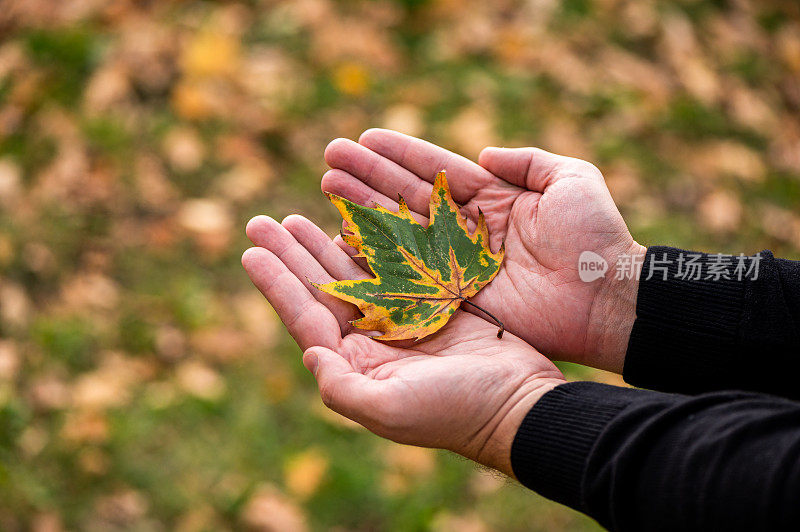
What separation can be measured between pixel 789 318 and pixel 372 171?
110cm

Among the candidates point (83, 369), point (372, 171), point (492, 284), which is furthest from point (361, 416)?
point (83, 369)

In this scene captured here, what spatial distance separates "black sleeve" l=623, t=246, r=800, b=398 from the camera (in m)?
1.57

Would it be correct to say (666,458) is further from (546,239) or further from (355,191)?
(355,191)

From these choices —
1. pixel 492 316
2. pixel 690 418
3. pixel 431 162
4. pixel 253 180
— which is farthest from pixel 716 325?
pixel 253 180

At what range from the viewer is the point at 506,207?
1.91 meters

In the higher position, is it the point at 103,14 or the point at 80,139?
the point at 103,14

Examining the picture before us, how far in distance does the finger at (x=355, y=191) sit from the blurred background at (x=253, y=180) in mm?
770

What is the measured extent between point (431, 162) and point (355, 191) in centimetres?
23

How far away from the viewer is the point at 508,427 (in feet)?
4.81

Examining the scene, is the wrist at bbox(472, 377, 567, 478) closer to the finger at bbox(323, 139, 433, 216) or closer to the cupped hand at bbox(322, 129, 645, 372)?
the cupped hand at bbox(322, 129, 645, 372)

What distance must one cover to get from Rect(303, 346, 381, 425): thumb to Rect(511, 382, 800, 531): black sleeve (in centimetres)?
32

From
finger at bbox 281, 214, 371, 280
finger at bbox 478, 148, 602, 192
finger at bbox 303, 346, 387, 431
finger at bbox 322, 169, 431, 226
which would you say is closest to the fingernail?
finger at bbox 303, 346, 387, 431

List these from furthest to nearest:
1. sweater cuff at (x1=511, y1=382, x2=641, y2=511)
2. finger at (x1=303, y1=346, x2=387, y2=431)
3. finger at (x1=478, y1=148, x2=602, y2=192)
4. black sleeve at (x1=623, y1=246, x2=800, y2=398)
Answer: finger at (x1=478, y1=148, x2=602, y2=192) < black sleeve at (x1=623, y1=246, x2=800, y2=398) < finger at (x1=303, y1=346, x2=387, y2=431) < sweater cuff at (x1=511, y1=382, x2=641, y2=511)

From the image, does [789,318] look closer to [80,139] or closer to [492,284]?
Result: [492,284]
